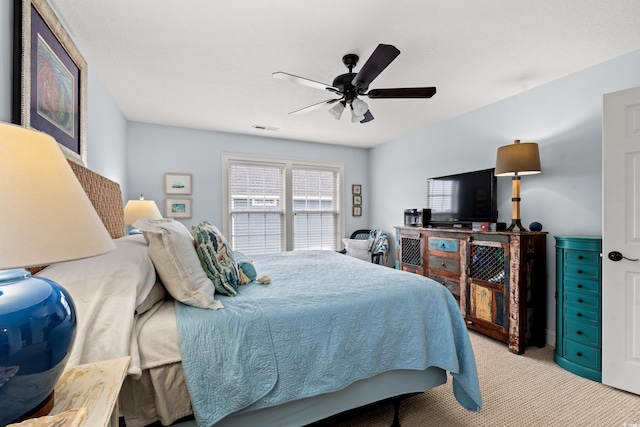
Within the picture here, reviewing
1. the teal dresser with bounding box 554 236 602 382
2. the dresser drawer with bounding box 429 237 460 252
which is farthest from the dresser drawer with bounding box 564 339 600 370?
the dresser drawer with bounding box 429 237 460 252

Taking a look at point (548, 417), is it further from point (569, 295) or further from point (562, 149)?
point (562, 149)

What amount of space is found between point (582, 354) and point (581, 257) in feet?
2.55

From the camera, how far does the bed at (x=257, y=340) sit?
1.13 m

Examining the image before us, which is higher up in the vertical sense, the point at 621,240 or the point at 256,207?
the point at 256,207

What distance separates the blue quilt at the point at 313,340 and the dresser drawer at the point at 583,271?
141cm

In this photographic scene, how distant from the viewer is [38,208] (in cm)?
58

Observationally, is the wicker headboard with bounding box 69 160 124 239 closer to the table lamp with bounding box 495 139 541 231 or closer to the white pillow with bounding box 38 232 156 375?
the white pillow with bounding box 38 232 156 375

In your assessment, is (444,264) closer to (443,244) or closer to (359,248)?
(443,244)

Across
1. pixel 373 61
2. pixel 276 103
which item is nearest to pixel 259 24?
pixel 373 61

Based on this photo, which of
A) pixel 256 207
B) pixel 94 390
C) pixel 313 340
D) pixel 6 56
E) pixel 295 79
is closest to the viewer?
pixel 94 390

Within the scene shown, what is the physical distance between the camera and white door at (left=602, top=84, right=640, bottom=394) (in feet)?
6.52

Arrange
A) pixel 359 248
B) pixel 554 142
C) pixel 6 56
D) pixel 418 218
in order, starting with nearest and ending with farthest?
1. pixel 6 56
2. pixel 554 142
3. pixel 418 218
4. pixel 359 248

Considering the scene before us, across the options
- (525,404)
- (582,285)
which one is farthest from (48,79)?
(582,285)

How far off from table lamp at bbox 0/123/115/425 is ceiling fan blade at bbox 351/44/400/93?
1.67 metres
